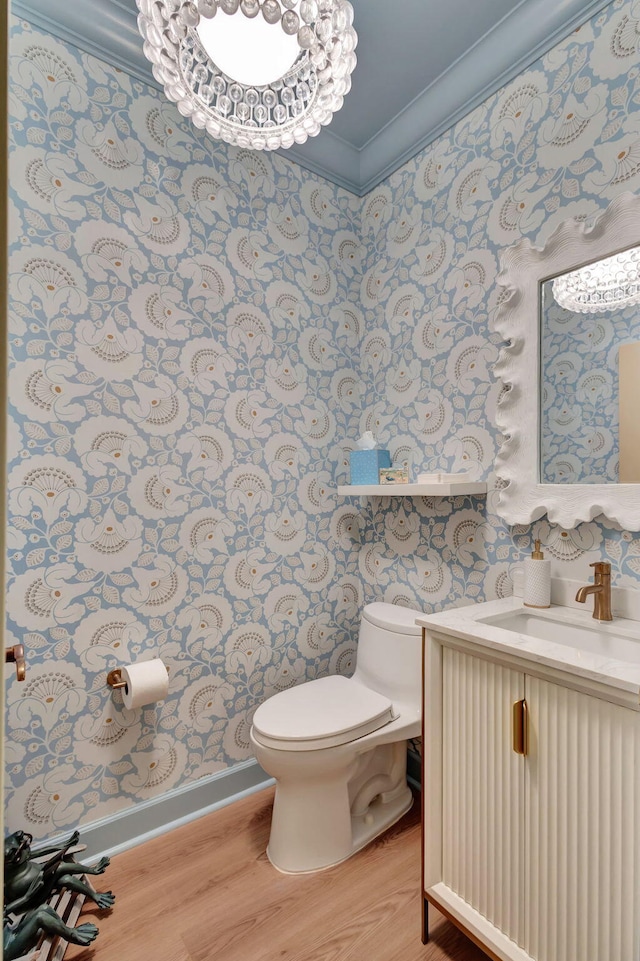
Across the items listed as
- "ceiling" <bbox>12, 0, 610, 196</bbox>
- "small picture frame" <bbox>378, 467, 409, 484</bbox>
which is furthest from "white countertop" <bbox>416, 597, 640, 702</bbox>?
"ceiling" <bbox>12, 0, 610, 196</bbox>

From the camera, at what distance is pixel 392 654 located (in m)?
1.84

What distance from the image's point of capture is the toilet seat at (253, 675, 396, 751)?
1.50 metres

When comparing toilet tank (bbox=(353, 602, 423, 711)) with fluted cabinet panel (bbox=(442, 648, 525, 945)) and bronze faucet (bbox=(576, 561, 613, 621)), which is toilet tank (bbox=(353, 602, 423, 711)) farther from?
bronze faucet (bbox=(576, 561, 613, 621))

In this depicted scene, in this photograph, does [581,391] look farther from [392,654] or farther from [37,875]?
[37,875]

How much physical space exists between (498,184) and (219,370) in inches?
47.5

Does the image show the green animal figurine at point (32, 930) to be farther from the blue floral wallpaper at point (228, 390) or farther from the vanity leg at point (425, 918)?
the vanity leg at point (425, 918)

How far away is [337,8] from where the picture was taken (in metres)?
1.18

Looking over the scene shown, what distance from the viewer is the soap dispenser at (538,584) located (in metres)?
1.51

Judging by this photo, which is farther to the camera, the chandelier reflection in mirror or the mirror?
the mirror

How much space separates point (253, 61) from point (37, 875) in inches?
86.8

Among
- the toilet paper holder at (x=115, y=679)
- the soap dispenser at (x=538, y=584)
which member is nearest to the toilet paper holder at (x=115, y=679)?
the toilet paper holder at (x=115, y=679)

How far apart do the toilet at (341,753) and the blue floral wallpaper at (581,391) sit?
2.65ft

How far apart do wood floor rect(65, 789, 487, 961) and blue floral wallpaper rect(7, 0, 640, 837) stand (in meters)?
0.23

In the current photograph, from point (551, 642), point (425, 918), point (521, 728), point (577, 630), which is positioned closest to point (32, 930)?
point (425, 918)
